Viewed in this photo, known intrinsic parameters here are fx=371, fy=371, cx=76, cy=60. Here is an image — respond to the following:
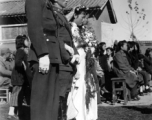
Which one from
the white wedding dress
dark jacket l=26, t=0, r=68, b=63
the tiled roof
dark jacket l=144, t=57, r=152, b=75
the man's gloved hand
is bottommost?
the white wedding dress

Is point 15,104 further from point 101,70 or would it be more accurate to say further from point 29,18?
point 29,18

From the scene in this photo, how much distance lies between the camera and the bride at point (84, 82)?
18.5ft

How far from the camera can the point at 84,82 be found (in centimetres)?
599

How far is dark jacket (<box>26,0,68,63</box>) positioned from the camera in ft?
10.4

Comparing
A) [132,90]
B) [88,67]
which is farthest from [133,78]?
[88,67]

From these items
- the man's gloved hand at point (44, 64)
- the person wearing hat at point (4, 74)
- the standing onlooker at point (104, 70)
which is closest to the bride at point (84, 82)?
the man's gloved hand at point (44, 64)

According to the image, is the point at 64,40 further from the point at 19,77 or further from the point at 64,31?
the point at 19,77

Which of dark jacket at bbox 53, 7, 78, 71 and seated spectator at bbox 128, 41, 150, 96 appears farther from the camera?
seated spectator at bbox 128, 41, 150, 96

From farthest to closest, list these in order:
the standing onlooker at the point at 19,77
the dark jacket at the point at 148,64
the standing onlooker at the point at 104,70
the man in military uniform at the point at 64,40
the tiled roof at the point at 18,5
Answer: the tiled roof at the point at 18,5
the dark jacket at the point at 148,64
the standing onlooker at the point at 104,70
the standing onlooker at the point at 19,77
the man in military uniform at the point at 64,40

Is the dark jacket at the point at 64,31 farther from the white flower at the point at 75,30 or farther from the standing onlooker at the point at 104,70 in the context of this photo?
the standing onlooker at the point at 104,70

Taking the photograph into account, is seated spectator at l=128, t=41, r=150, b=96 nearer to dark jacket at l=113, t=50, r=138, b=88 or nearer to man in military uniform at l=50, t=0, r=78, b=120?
dark jacket at l=113, t=50, r=138, b=88

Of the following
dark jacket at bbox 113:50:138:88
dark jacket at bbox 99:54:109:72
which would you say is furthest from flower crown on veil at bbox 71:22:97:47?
dark jacket at bbox 99:54:109:72

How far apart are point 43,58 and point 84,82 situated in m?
2.90

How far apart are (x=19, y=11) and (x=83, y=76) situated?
17.4 meters
